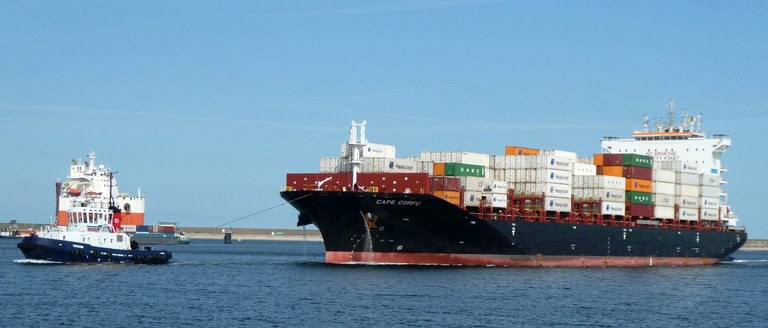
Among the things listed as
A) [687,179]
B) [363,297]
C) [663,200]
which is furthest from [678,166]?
[363,297]

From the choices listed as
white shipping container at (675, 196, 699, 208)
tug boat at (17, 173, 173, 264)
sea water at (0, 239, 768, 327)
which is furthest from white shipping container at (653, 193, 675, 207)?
tug boat at (17, 173, 173, 264)

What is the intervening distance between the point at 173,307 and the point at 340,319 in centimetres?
754

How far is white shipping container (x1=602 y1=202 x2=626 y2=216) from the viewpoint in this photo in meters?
77.4

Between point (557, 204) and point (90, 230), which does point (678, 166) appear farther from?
point (90, 230)

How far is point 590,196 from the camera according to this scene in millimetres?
77562

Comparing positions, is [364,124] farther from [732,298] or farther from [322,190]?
[732,298]

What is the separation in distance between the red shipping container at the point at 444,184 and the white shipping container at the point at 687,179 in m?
24.4

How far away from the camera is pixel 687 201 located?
86.8 meters

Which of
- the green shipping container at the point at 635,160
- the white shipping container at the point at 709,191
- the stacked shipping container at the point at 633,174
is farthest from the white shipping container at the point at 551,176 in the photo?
the white shipping container at the point at 709,191

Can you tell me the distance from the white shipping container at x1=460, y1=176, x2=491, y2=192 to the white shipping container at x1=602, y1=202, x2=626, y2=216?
11.0 metres

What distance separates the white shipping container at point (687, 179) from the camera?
85.7m

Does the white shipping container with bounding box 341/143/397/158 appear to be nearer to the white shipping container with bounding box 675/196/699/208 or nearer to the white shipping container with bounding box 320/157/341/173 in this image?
the white shipping container with bounding box 320/157/341/173

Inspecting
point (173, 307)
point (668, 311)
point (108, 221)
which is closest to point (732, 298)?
point (668, 311)

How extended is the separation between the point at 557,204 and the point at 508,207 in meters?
3.73
